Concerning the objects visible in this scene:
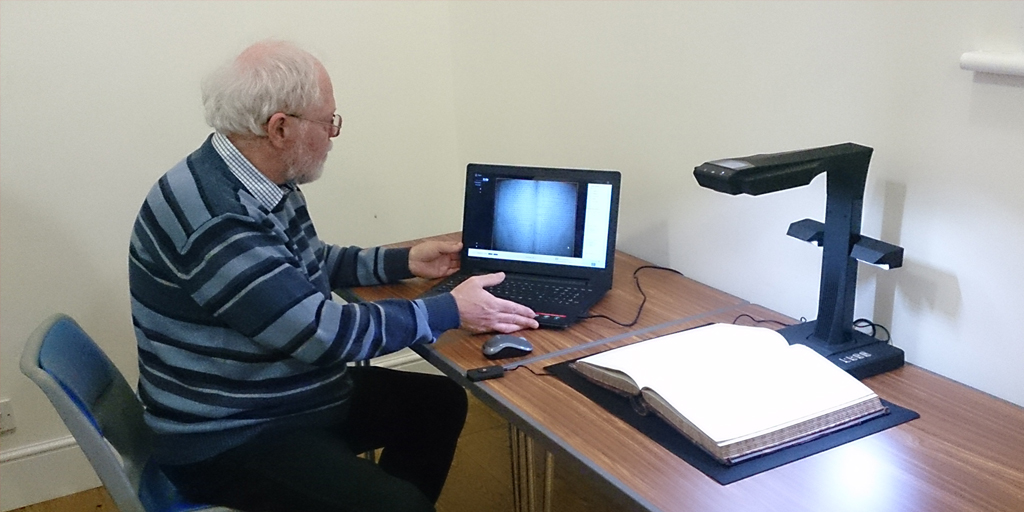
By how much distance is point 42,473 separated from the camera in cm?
239

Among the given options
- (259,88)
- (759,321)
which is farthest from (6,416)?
(759,321)

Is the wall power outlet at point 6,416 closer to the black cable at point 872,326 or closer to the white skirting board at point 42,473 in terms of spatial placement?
the white skirting board at point 42,473

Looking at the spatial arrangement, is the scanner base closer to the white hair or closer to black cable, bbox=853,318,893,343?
black cable, bbox=853,318,893,343

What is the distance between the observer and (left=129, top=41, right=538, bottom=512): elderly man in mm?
1460

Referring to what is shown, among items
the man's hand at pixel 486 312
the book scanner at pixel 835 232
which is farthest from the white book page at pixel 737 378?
the man's hand at pixel 486 312

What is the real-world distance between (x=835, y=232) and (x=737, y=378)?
33cm

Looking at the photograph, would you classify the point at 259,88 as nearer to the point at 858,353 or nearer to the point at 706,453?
the point at 706,453

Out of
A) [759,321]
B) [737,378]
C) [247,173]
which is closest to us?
[737,378]

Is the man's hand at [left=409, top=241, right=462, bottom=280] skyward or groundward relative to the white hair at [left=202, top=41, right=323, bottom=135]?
groundward

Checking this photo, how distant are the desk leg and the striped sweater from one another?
41 centimetres

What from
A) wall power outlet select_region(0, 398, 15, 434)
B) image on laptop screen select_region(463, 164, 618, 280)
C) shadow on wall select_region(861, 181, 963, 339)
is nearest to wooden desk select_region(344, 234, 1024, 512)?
shadow on wall select_region(861, 181, 963, 339)

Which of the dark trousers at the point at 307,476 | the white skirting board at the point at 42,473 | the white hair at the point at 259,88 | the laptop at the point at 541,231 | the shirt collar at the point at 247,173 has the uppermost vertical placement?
the white hair at the point at 259,88

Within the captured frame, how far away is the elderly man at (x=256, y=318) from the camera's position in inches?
57.5

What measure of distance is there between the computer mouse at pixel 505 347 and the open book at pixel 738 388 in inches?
4.9
